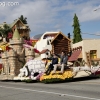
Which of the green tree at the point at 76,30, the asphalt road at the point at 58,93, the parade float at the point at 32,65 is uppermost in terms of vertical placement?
the green tree at the point at 76,30

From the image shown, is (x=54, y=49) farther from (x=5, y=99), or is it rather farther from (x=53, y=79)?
(x=5, y=99)

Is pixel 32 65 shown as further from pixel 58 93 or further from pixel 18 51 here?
pixel 58 93

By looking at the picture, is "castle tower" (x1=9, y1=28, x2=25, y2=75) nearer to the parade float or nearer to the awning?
the parade float

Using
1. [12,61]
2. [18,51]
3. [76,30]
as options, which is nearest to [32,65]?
[12,61]

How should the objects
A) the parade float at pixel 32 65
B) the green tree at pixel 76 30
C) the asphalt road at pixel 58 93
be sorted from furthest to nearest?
the green tree at pixel 76 30, the parade float at pixel 32 65, the asphalt road at pixel 58 93

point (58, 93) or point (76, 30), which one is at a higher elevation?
point (76, 30)

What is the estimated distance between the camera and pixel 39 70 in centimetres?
2036

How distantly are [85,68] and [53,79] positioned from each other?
243cm

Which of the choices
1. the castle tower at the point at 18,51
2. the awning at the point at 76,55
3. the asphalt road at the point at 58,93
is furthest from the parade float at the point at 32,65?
the asphalt road at the point at 58,93

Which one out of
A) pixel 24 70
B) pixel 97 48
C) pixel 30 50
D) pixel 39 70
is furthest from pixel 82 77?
pixel 97 48

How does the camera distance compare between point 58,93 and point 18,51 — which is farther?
point 18,51

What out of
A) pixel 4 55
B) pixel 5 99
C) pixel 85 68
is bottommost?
pixel 5 99

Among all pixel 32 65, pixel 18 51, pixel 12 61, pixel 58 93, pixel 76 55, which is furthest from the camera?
pixel 76 55

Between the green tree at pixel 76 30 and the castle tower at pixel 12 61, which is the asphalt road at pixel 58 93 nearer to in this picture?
the castle tower at pixel 12 61
